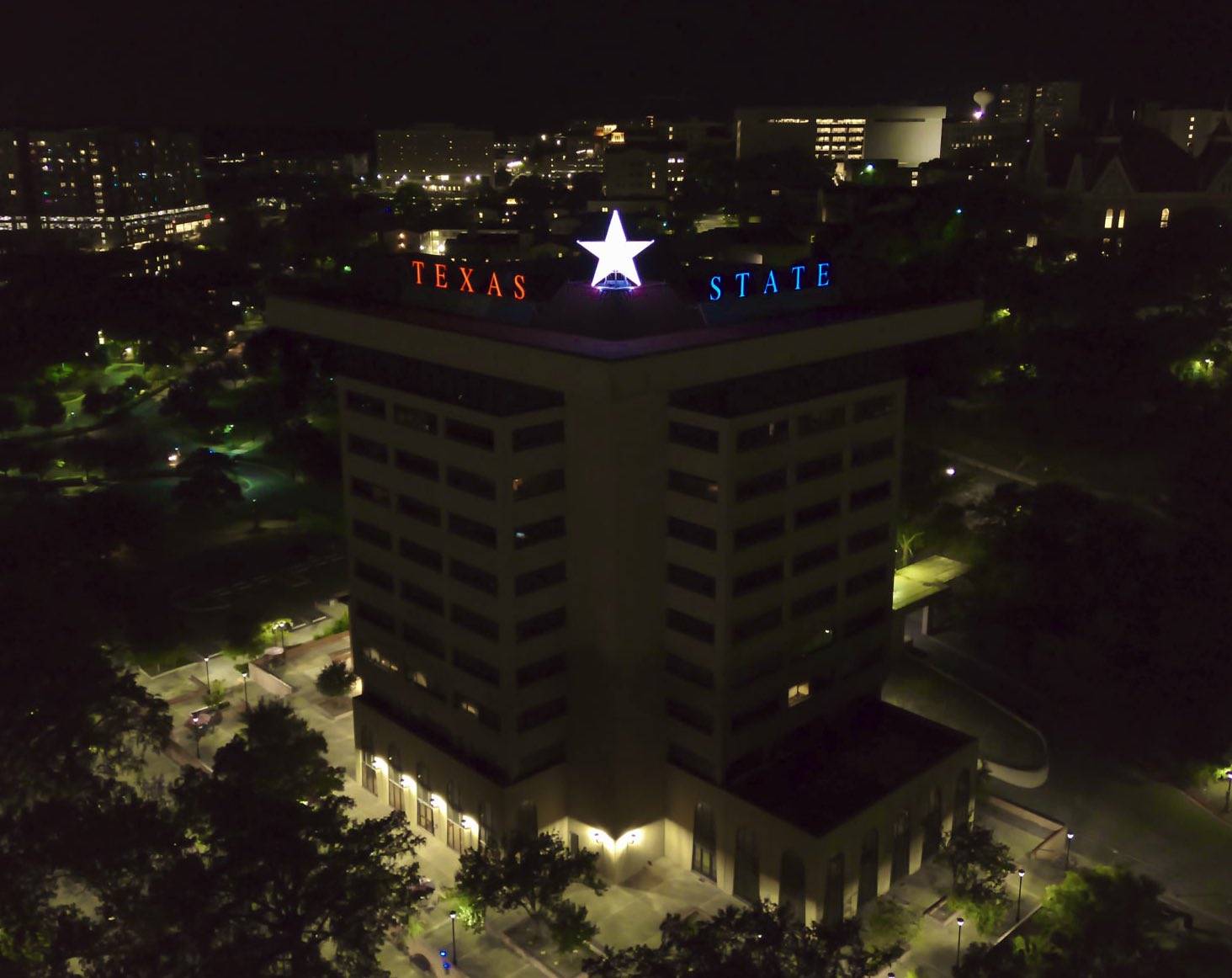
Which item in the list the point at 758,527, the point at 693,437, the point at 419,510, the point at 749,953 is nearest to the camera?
the point at 749,953

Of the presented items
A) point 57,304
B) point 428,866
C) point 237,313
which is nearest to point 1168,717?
point 428,866

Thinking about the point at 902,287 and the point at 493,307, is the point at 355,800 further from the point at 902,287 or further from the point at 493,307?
the point at 902,287

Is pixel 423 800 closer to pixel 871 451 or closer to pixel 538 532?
pixel 538 532

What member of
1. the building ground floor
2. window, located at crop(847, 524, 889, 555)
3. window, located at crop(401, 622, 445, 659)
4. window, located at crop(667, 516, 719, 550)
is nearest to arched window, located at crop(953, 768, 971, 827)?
the building ground floor

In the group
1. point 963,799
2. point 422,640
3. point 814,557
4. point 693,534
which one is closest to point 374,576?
point 422,640

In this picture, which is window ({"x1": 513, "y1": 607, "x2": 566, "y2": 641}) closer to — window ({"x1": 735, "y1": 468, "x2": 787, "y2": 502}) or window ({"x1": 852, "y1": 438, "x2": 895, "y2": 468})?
window ({"x1": 735, "y1": 468, "x2": 787, "y2": 502})

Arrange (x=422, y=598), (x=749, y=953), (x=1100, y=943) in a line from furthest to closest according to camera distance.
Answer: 1. (x=422, y=598)
2. (x=1100, y=943)
3. (x=749, y=953)

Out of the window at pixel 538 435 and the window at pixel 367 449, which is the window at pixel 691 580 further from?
the window at pixel 367 449
